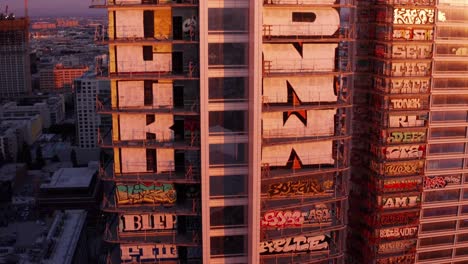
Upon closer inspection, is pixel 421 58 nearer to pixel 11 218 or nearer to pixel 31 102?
pixel 11 218

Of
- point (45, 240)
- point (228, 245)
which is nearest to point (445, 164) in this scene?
point (228, 245)

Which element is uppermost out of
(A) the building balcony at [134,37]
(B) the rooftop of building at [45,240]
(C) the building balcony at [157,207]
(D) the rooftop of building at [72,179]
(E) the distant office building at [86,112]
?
(A) the building balcony at [134,37]

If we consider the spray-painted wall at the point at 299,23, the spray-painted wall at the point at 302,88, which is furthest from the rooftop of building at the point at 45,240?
the spray-painted wall at the point at 299,23

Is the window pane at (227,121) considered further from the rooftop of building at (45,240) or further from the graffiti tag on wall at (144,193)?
the rooftop of building at (45,240)

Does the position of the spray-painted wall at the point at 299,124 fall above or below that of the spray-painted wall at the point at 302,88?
below

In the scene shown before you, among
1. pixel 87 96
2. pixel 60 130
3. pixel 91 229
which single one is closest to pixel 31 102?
pixel 60 130

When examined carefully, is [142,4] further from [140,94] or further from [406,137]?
[406,137]

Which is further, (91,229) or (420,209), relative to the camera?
(91,229)
